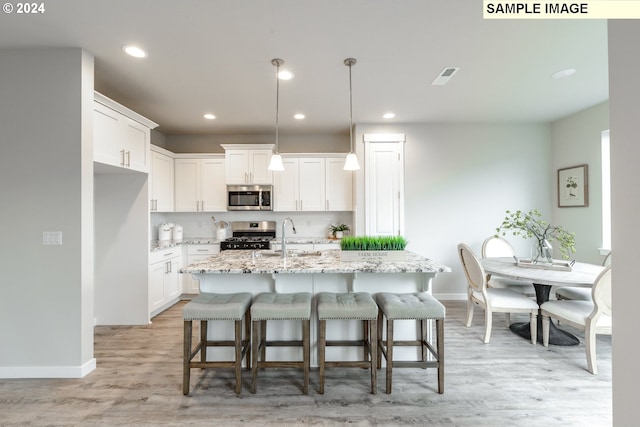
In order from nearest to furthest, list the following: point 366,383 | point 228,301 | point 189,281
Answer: point 228,301, point 366,383, point 189,281

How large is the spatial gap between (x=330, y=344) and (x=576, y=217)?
4117mm

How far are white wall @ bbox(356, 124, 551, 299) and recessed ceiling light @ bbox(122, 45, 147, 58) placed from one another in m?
3.56

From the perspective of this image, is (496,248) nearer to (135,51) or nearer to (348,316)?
(348,316)

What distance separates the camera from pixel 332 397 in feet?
7.20

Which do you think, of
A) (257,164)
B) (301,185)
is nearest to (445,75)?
(301,185)

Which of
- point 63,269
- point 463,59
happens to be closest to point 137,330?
point 63,269

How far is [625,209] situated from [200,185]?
497 cm

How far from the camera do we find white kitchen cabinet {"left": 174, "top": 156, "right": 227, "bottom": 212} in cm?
496

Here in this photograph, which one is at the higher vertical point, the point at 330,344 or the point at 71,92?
the point at 71,92

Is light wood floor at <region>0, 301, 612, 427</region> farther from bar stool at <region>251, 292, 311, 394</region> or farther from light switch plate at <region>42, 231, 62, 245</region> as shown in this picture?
light switch plate at <region>42, 231, 62, 245</region>

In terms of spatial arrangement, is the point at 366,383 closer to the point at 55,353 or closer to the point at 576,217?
the point at 55,353

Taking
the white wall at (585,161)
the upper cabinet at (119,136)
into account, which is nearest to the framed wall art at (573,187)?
the white wall at (585,161)

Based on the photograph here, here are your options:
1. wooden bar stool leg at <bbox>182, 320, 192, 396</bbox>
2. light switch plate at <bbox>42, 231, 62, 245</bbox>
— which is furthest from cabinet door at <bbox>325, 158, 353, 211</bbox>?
light switch plate at <bbox>42, 231, 62, 245</bbox>

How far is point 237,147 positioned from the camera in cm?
483
